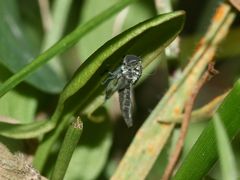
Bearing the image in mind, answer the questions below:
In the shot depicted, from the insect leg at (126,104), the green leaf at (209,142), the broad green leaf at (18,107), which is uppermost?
the broad green leaf at (18,107)

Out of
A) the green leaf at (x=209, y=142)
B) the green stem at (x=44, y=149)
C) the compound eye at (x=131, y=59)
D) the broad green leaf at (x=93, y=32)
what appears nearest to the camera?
the green leaf at (x=209, y=142)

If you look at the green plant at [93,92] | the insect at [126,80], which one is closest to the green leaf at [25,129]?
the green plant at [93,92]

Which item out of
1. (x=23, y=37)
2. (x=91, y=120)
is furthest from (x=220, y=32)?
(x=23, y=37)

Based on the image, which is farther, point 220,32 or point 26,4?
point 26,4

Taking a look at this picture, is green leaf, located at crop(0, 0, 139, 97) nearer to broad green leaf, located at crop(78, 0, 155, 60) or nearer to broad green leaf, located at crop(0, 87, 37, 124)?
broad green leaf, located at crop(0, 87, 37, 124)

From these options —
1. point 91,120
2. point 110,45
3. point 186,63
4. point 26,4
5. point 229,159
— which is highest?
point 26,4

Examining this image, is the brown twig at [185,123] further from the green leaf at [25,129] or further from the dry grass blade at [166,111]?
the green leaf at [25,129]

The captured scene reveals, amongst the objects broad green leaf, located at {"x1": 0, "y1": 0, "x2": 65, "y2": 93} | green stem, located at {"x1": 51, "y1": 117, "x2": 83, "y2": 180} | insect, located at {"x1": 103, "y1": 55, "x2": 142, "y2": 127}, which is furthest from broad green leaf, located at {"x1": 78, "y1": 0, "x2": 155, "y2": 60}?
green stem, located at {"x1": 51, "y1": 117, "x2": 83, "y2": 180}

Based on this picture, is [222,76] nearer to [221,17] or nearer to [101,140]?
[221,17]
